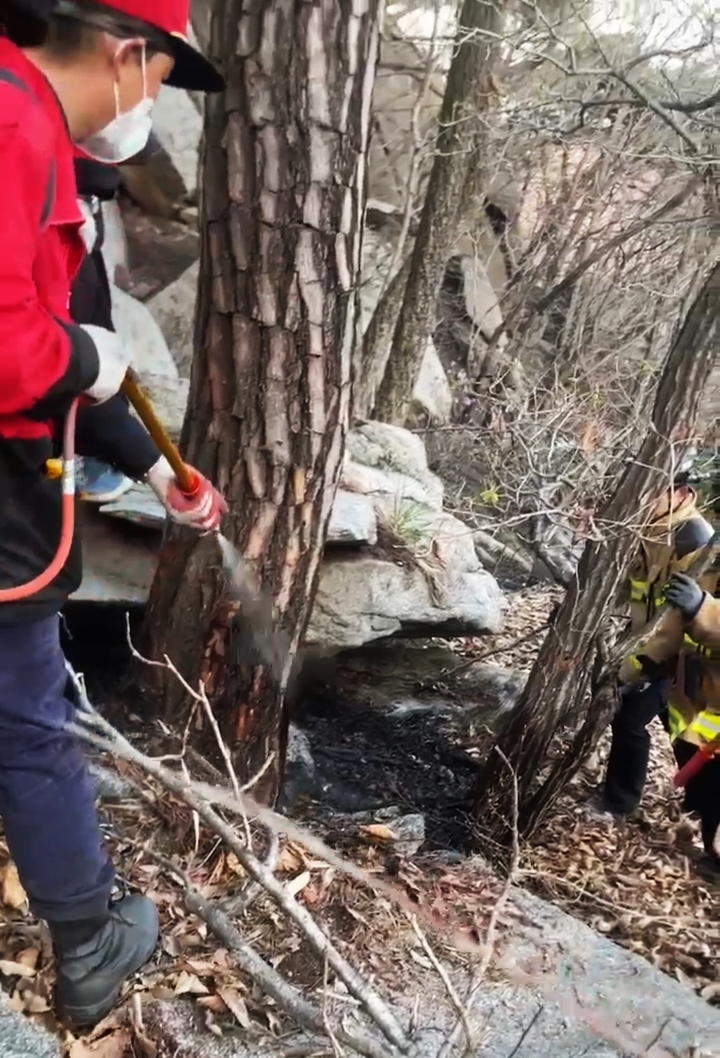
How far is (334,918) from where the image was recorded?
8.67 ft

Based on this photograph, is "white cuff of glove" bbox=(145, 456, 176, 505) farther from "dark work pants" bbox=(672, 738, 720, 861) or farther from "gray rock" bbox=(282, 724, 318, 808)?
"dark work pants" bbox=(672, 738, 720, 861)

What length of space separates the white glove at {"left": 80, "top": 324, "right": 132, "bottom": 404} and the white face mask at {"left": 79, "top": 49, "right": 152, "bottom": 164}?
37cm

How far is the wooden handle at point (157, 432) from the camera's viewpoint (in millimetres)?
2156

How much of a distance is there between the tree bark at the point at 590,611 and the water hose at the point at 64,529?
2563 millimetres

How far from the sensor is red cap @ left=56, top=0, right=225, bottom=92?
164cm

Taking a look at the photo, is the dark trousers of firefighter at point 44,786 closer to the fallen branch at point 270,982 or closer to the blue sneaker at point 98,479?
the fallen branch at point 270,982

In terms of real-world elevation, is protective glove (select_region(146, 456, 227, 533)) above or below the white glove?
below

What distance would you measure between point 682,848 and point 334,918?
9.68ft

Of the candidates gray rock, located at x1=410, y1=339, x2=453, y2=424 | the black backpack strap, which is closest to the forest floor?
the black backpack strap

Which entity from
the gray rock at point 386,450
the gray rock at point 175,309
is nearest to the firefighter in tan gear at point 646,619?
the gray rock at point 386,450

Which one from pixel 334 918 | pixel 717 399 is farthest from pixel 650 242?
pixel 334 918

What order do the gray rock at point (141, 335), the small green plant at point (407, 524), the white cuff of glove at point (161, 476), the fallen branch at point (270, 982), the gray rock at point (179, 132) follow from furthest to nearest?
the gray rock at point (179, 132), the gray rock at point (141, 335), the small green plant at point (407, 524), the white cuff of glove at point (161, 476), the fallen branch at point (270, 982)

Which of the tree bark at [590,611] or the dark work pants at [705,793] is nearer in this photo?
the tree bark at [590,611]

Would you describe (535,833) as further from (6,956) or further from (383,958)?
(6,956)
